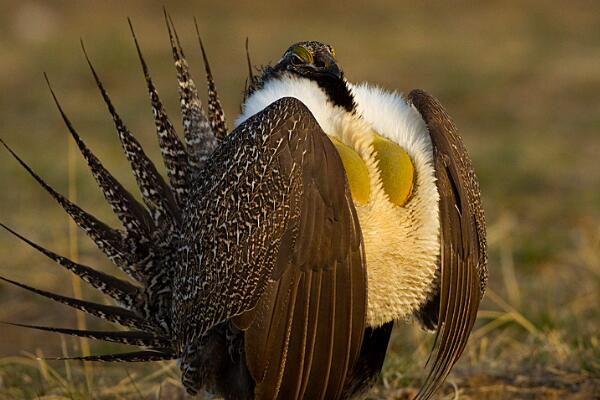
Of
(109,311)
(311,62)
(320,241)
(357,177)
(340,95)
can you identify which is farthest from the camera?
(109,311)

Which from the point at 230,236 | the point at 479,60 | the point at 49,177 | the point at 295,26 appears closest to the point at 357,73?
the point at 479,60

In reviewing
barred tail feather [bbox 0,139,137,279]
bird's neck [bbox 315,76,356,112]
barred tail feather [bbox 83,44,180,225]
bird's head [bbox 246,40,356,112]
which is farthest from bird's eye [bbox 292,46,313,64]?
barred tail feather [bbox 0,139,137,279]

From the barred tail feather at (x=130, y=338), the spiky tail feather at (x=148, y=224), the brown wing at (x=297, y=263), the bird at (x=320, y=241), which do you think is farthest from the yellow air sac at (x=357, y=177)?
the barred tail feather at (x=130, y=338)

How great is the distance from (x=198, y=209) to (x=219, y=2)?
14606mm

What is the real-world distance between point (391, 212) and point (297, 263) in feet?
0.95

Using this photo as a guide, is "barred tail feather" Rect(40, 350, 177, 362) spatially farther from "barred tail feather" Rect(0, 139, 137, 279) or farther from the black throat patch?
the black throat patch

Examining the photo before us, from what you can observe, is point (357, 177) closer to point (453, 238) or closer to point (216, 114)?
point (453, 238)

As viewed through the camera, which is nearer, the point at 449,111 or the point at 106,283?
the point at 106,283

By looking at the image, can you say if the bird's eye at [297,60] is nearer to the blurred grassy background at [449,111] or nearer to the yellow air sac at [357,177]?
the yellow air sac at [357,177]

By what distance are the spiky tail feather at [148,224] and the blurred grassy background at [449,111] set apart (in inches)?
13.1

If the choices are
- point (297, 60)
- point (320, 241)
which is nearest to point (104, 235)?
point (297, 60)

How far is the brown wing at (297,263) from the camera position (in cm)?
251

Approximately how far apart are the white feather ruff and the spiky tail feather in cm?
65

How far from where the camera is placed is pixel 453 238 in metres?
2.74
